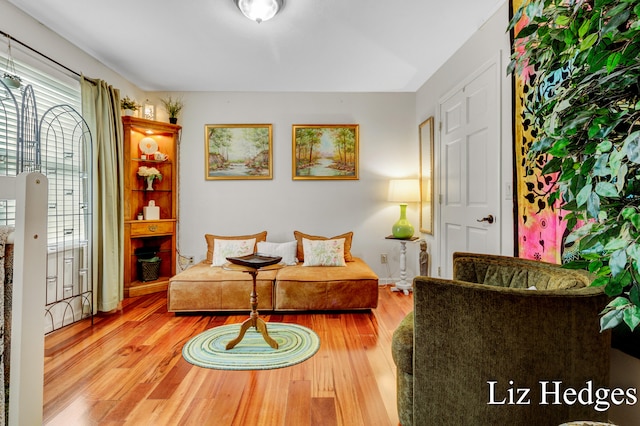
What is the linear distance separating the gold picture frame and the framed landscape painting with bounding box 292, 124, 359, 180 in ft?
2.68

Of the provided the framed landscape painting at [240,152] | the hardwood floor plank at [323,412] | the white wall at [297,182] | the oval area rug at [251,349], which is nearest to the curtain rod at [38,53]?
the white wall at [297,182]

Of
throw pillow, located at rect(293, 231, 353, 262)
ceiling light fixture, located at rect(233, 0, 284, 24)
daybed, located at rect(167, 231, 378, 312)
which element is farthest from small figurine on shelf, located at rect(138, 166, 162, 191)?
ceiling light fixture, located at rect(233, 0, 284, 24)

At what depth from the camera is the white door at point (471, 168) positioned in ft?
7.97

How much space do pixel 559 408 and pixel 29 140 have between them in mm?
3639

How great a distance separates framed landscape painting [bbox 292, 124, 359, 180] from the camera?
4090 mm

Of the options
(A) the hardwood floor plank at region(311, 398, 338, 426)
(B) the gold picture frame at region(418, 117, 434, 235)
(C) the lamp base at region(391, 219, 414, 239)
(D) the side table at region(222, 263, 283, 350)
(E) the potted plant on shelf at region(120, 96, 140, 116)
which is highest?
(E) the potted plant on shelf at region(120, 96, 140, 116)

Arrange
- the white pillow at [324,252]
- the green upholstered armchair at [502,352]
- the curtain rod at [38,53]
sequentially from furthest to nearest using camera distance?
the white pillow at [324,252], the curtain rod at [38,53], the green upholstered armchair at [502,352]

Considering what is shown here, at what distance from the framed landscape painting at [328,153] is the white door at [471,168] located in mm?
1143

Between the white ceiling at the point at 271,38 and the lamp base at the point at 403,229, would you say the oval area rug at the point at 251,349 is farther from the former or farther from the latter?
the white ceiling at the point at 271,38

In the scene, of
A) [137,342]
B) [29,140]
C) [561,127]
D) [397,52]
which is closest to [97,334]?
[137,342]

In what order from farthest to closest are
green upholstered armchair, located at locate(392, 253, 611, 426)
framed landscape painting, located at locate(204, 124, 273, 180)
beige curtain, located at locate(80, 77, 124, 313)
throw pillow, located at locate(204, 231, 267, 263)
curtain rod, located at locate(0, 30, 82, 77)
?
1. framed landscape painting, located at locate(204, 124, 273, 180)
2. throw pillow, located at locate(204, 231, 267, 263)
3. beige curtain, located at locate(80, 77, 124, 313)
4. curtain rod, located at locate(0, 30, 82, 77)
5. green upholstered armchair, located at locate(392, 253, 611, 426)

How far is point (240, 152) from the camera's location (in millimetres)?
4086

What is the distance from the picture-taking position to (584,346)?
1182mm

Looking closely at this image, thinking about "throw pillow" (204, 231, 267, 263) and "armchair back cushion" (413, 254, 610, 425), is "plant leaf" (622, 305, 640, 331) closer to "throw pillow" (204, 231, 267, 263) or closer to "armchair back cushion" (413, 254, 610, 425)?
"armchair back cushion" (413, 254, 610, 425)
